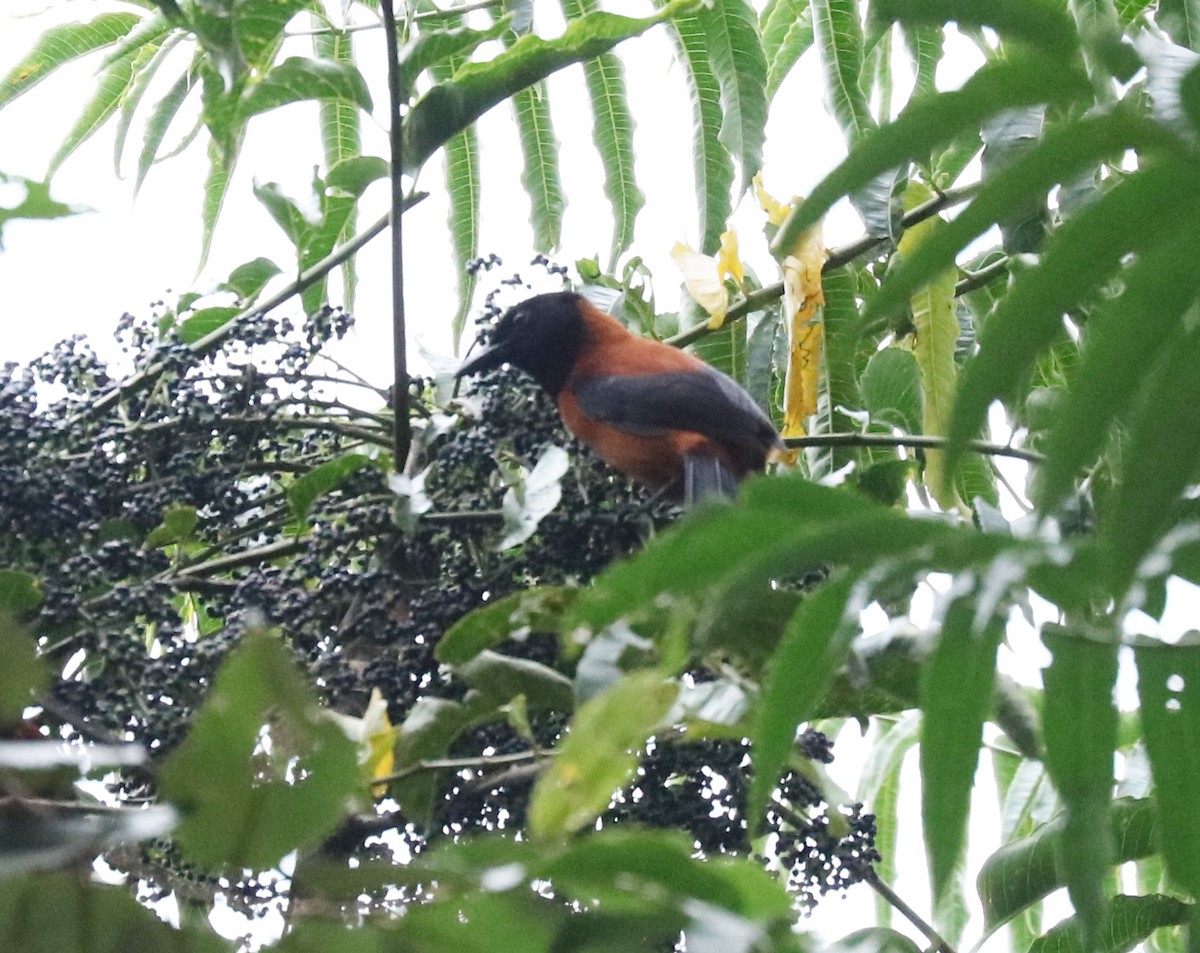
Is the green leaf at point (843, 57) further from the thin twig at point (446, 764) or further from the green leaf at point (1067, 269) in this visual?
the green leaf at point (1067, 269)

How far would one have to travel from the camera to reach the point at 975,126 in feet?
2.25

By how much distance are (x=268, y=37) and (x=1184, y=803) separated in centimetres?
108

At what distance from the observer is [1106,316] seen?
2.24 feet

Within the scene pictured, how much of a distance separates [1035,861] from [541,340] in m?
1.03

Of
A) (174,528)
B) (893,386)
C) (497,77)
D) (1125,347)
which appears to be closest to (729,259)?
(893,386)

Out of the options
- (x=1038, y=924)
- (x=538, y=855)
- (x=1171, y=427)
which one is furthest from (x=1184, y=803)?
(x=1038, y=924)

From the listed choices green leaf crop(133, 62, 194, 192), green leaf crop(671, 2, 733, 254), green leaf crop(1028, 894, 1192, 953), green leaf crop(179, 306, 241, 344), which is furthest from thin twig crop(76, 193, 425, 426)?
green leaf crop(1028, 894, 1192, 953)

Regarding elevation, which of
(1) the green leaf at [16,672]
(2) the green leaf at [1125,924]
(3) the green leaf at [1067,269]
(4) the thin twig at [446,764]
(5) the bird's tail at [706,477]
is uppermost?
(3) the green leaf at [1067,269]

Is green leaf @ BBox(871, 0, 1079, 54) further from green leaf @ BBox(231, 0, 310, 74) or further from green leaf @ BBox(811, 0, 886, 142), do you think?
green leaf @ BBox(811, 0, 886, 142)

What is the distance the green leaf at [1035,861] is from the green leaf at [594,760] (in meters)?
0.68

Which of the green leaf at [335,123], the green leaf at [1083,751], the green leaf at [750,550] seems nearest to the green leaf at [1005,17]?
the green leaf at [750,550]

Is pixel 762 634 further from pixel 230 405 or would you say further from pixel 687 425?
pixel 687 425

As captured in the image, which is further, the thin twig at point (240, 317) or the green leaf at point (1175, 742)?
the thin twig at point (240, 317)

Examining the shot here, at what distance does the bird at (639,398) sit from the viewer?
6.28ft
